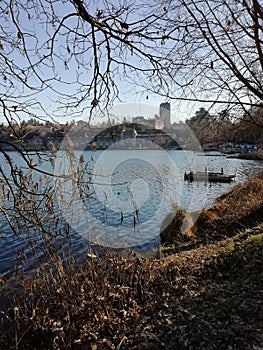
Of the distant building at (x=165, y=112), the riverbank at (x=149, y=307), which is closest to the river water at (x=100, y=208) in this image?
the riverbank at (x=149, y=307)

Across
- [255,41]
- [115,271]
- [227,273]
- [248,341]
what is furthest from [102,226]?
[248,341]

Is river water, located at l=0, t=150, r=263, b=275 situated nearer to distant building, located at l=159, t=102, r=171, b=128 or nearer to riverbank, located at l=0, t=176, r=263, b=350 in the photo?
riverbank, located at l=0, t=176, r=263, b=350

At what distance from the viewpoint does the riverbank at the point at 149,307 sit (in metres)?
2.98

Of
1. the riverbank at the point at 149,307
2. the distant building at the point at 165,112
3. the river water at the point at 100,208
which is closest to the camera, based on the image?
the riverbank at the point at 149,307

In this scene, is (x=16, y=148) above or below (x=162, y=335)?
above

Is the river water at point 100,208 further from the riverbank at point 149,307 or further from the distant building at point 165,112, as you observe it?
the distant building at point 165,112

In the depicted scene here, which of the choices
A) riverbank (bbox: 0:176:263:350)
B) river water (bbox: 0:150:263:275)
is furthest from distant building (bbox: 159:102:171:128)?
riverbank (bbox: 0:176:263:350)

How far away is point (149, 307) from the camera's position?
371 centimetres

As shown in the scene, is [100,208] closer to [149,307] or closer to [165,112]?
[165,112]

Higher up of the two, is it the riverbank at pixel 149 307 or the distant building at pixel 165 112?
the distant building at pixel 165 112

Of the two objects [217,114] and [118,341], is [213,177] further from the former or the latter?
[118,341]

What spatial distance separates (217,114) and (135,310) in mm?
3408

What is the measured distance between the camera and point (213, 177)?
2719 centimetres

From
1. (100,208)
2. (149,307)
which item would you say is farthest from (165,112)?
(100,208)
